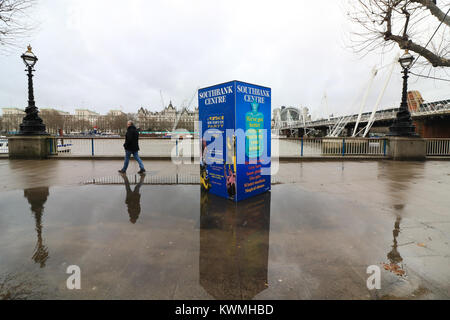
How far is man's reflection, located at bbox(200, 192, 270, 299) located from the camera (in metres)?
2.60

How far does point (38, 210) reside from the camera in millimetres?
4945

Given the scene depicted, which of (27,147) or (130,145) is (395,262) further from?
(27,147)

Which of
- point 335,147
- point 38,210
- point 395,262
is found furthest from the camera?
point 335,147

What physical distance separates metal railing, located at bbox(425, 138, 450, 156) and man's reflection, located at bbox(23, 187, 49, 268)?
18512mm

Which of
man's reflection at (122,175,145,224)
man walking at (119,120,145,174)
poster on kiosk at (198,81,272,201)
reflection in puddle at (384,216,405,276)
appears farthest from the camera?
man walking at (119,120,145,174)

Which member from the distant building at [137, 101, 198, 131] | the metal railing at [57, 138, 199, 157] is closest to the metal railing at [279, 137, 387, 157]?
the metal railing at [57, 138, 199, 157]

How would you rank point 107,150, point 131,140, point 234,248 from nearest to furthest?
point 234,248 → point 131,140 → point 107,150

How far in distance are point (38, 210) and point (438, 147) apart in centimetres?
1937

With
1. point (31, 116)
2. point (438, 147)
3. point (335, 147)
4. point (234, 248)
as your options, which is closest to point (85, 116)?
point (31, 116)

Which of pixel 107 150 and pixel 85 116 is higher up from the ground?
pixel 85 116

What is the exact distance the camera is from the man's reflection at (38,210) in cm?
313

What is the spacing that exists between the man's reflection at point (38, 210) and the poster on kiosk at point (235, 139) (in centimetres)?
351

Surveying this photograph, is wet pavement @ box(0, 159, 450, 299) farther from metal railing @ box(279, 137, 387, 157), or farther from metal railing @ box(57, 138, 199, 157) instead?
metal railing @ box(279, 137, 387, 157)
